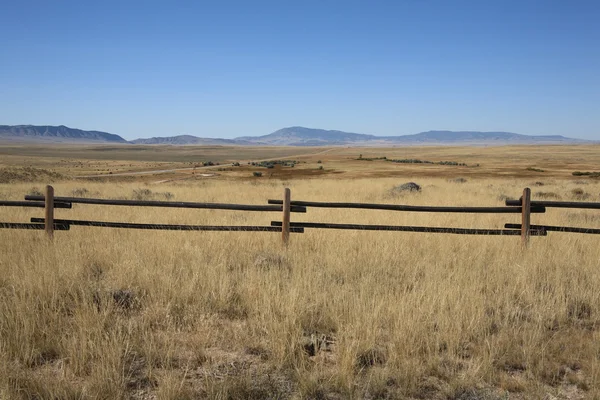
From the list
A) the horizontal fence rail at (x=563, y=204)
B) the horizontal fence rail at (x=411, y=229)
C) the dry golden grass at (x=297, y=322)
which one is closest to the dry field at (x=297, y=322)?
the dry golden grass at (x=297, y=322)

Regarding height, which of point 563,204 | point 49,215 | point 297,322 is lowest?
point 297,322

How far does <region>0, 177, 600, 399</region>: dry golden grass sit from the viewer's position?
409cm

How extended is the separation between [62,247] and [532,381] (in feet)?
26.1

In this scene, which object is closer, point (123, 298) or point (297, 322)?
point (297, 322)

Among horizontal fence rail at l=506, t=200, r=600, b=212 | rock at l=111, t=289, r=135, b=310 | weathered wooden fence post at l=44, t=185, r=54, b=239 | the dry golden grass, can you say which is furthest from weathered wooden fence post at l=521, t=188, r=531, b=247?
weathered wooden fence post at l=44, t=185, r=54, b=239

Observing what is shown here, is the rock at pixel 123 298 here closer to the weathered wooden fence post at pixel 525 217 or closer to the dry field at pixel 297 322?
Result: the dry field at pixel 297 322

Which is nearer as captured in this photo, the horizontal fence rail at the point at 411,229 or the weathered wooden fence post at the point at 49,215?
the horizontal fence rail at the point at 411,229

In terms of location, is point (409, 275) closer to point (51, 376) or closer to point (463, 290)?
point (463, 290)

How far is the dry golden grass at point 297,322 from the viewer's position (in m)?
4.09

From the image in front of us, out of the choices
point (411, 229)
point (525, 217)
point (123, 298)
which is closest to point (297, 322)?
point (123, 298)

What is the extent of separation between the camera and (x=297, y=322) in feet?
17.2

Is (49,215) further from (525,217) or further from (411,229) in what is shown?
(525,217)

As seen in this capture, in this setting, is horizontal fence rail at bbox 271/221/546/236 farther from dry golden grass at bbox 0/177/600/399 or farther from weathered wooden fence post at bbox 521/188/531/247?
dry golden grass at bbox 0/177/600/399

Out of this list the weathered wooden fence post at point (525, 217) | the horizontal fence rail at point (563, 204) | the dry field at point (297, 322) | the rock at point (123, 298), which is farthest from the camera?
the weathered wooden fence post at point (525, 217)
